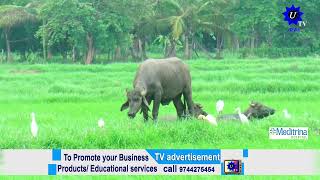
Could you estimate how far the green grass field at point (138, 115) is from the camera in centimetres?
893

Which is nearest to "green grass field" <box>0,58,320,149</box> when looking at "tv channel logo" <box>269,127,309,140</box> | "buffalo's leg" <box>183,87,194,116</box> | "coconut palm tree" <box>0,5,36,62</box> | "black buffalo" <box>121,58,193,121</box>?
"tv channel logo" <box>269,127,309,140</box>

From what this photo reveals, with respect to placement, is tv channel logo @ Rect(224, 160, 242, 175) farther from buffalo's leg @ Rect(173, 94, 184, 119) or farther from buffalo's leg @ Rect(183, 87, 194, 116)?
buffalo's leg @ Rect(173, 94, 184, 119)

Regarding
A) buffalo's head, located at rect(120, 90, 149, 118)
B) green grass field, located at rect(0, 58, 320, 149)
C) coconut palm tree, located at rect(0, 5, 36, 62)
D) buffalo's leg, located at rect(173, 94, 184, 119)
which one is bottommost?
green grass field, located at rect(0, 58, 320, 149)

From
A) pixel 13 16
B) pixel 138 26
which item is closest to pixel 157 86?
pixel 13 16

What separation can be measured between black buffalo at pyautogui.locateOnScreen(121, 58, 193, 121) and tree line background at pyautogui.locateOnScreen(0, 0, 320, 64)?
20.2 meters

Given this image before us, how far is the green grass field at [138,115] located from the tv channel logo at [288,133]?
0.15 metres

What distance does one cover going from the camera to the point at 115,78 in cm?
2206

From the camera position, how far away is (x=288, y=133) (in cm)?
1004

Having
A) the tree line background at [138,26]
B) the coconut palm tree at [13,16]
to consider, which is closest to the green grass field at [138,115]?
the tree line background at [138,26]

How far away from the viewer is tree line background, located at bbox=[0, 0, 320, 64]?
104 feet

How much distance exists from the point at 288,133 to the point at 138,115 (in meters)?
3.72

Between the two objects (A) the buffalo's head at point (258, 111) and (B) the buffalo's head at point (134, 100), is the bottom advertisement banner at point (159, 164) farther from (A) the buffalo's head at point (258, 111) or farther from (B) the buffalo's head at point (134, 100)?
(A) the buffalo's head at point (258, 111)

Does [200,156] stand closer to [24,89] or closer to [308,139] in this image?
[308,139]

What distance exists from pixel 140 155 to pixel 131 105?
287 cm
